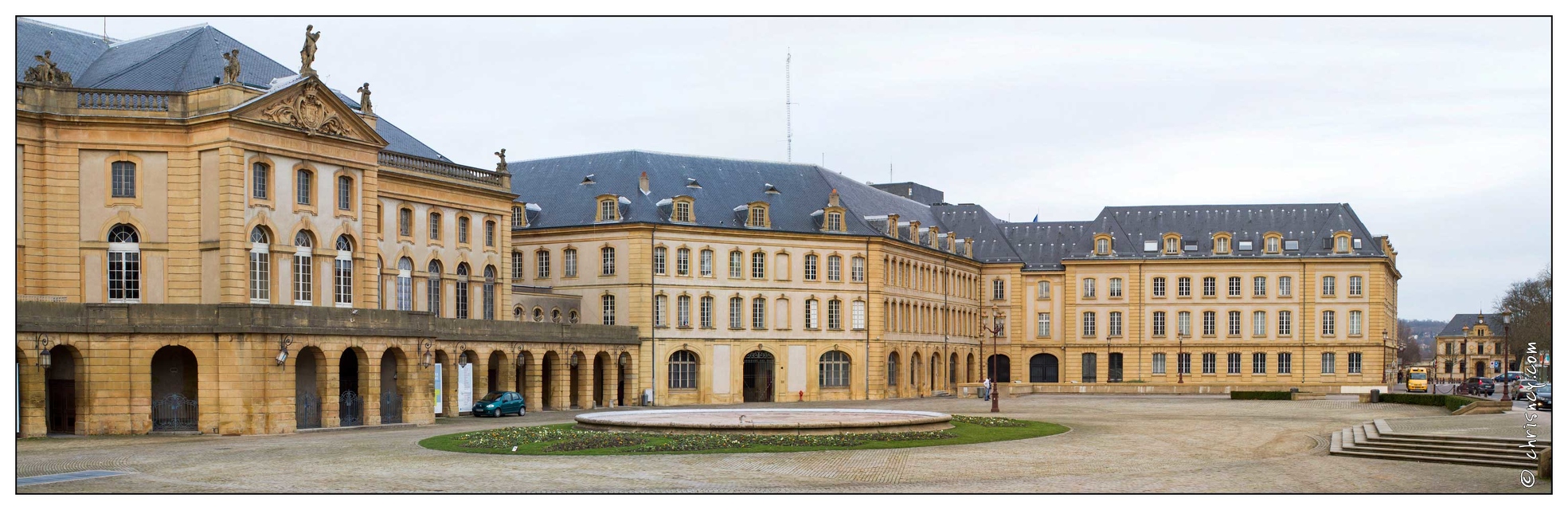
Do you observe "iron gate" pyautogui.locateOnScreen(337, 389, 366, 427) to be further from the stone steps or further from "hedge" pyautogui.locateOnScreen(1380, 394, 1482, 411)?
"hedge" pyautogui.locateOnScreen(1380, 394, 1482, 411)

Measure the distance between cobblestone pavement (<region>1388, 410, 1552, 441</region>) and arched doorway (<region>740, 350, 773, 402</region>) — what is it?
131ft

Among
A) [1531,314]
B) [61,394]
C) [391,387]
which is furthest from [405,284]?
[1531,314]

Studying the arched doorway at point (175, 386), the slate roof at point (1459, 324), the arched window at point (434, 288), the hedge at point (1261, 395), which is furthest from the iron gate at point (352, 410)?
the slate roof at point (1459, 324)

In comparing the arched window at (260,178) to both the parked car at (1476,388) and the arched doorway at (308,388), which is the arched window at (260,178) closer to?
the arched doorway at (308,388)

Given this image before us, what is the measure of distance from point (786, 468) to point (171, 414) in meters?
22.8

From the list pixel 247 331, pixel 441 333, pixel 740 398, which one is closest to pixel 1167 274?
pixel 740 398

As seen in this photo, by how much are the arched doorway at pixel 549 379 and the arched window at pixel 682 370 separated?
9155mm

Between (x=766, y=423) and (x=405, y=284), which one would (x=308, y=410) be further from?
(x=766, y=423)

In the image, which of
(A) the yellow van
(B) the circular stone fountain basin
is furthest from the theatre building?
(A) the yellow van

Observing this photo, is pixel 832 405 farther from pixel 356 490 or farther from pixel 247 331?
pixel 356 490

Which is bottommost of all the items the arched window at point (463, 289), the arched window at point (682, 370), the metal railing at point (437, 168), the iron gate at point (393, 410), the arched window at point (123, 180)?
the arched window at point (682, 370)

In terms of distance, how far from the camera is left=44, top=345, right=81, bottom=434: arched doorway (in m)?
45.7

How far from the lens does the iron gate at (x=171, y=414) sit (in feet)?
152
